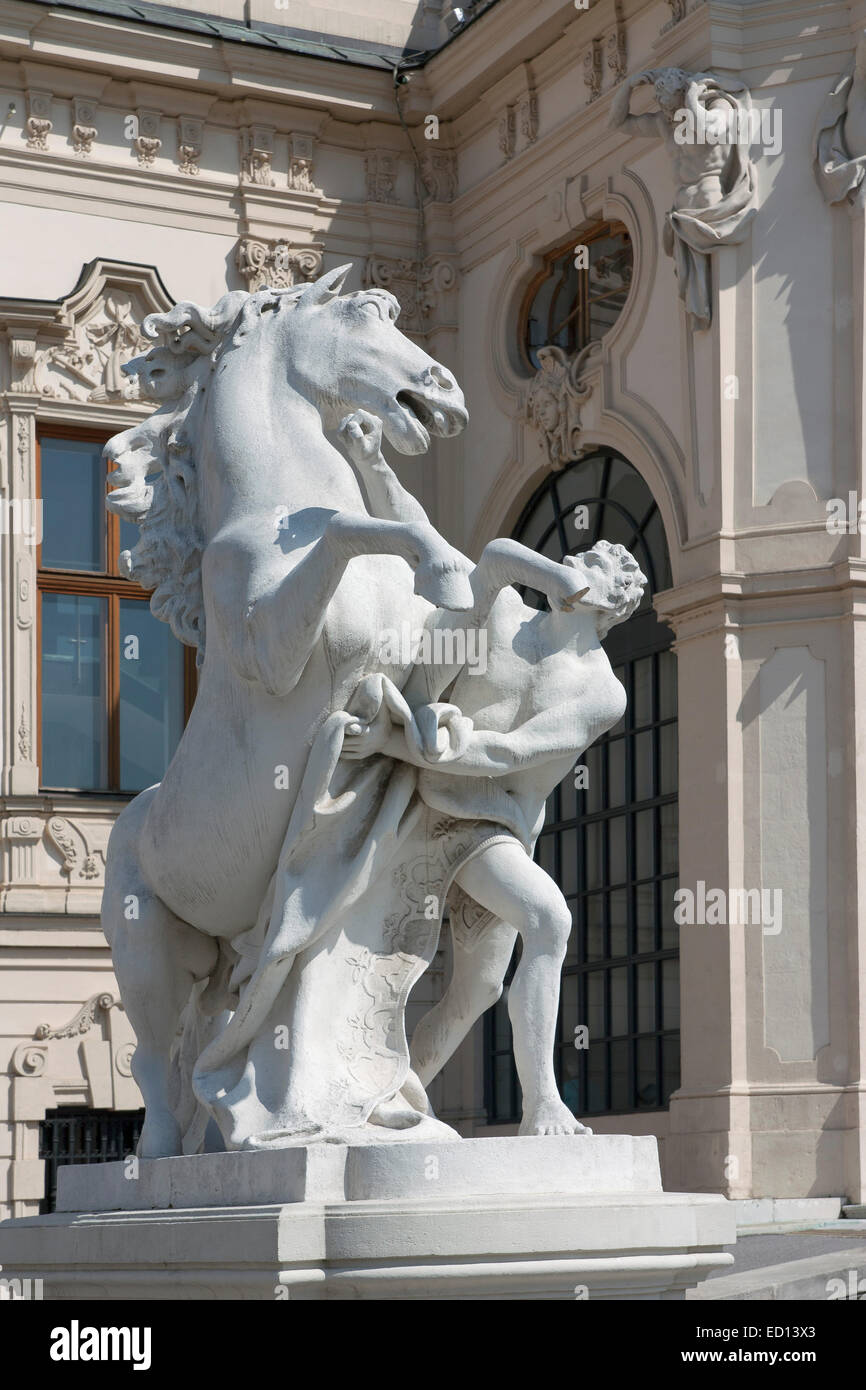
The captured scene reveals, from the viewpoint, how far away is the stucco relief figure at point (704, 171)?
41.0 ft

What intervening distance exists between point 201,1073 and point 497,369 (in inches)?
444

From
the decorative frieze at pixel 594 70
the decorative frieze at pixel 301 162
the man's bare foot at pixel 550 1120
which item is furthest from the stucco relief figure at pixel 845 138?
the man's bare foot at pixel 550 1120

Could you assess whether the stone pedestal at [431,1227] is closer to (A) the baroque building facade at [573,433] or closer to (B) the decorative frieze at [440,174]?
(A) the baroque building facade at [573,433]

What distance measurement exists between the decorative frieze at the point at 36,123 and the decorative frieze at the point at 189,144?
97 centimetres

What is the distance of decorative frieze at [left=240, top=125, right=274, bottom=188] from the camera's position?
1540cm

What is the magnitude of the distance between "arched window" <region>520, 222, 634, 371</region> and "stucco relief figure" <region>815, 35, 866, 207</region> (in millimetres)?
1874

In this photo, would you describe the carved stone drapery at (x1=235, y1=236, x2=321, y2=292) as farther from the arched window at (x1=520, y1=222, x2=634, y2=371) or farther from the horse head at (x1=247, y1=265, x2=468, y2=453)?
the horse head at (x1=247, y1=265, x2=468, y2=453)

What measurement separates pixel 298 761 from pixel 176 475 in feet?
2.68

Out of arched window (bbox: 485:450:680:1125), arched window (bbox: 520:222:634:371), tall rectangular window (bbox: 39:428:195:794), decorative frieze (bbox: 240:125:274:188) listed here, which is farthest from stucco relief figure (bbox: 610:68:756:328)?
tall rectangular window (bbox: 39:428:195:794)

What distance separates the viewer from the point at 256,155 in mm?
15406

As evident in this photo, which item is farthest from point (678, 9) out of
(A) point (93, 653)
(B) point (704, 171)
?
(A) point (93, 653)

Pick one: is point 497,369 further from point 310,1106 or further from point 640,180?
point 310,1106

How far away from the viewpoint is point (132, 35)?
14.7 m

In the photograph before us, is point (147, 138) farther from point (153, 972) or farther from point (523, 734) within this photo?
point (523, 734)
